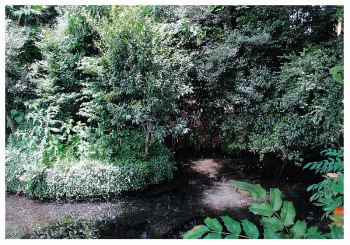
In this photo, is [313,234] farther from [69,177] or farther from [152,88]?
[69,177]

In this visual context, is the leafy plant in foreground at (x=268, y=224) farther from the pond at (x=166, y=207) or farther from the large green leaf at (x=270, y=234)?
the pond at (x=166, y=207)

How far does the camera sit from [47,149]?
3855 millimetres

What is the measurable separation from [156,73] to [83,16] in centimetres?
205

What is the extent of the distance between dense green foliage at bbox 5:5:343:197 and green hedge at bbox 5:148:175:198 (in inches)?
0.7

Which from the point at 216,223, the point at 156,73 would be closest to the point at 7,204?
the point at 156,73

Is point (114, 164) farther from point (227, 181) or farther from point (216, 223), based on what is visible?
point (216, 223)

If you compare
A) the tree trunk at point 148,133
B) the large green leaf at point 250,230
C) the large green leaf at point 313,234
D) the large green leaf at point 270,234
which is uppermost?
the large green leaf at point 250,230

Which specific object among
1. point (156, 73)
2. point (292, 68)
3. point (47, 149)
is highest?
point (292, 68)

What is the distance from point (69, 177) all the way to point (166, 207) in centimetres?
162

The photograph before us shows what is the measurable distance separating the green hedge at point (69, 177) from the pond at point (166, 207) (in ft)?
0.46

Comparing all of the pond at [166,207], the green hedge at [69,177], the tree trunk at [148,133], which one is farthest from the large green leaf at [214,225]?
the tree trunk at [148,133]

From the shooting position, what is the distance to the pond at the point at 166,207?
2.89 meters

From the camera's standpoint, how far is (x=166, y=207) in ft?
11.1

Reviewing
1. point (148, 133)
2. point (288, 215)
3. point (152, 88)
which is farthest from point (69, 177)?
point (288, 215)
